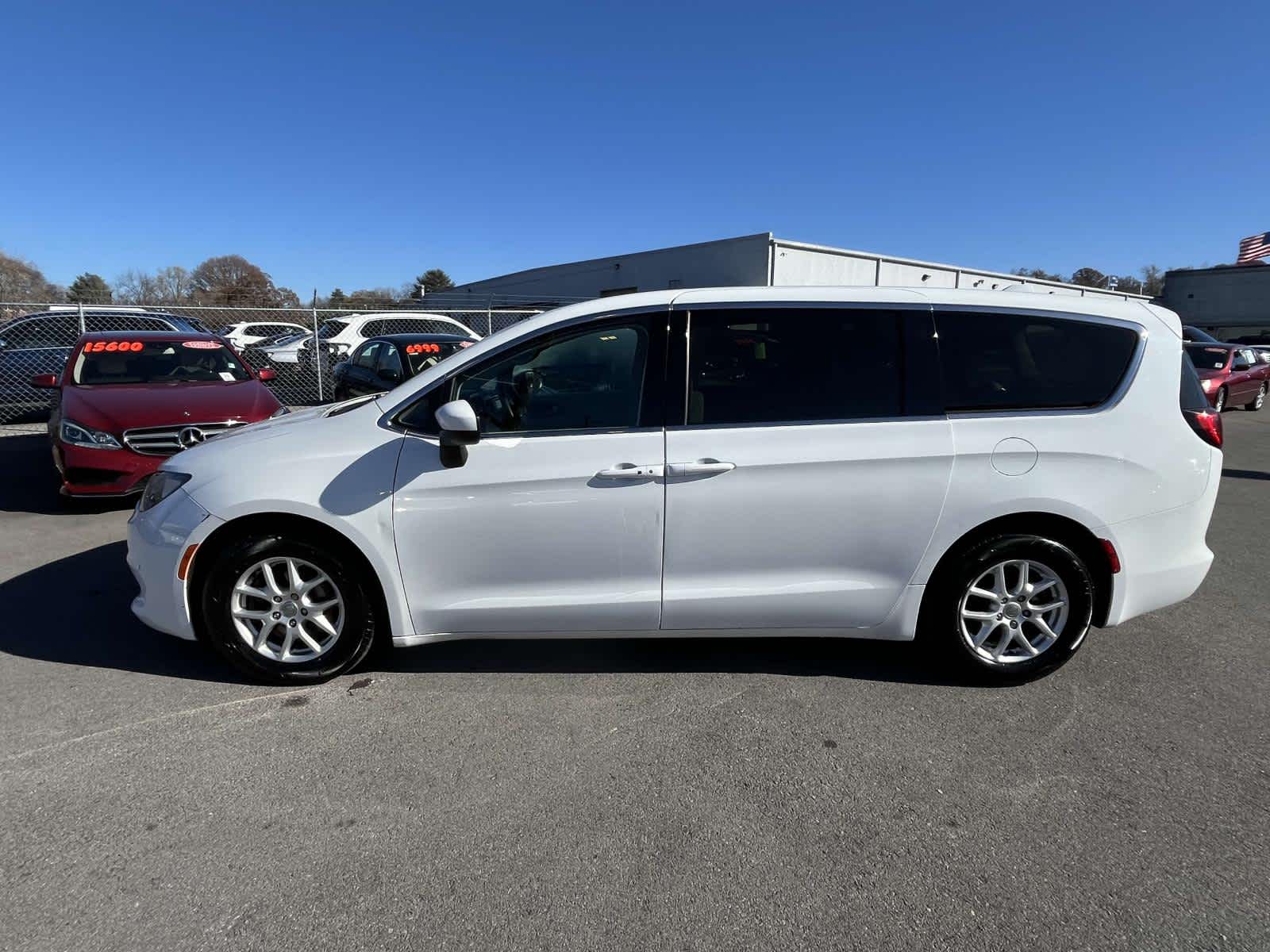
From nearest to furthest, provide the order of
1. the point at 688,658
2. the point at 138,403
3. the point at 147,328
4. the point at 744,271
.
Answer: the point at 688,658, the point at 138,403, the point at 147,328, the point at 744,271

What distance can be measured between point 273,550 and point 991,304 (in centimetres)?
346

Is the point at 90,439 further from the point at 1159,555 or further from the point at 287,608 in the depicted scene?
the point at 1159,555

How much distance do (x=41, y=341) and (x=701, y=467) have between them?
14281 mm

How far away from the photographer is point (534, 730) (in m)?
3.17

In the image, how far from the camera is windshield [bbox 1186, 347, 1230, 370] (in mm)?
15145

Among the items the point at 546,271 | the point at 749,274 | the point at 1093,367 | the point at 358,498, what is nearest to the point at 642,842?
the point at 358,498

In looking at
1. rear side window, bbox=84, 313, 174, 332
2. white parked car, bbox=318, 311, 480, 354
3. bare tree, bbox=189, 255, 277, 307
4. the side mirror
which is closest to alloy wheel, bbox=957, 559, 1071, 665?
the side mirror

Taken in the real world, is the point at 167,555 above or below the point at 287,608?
above

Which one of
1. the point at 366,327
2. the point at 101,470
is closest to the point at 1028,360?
the point at 101,470

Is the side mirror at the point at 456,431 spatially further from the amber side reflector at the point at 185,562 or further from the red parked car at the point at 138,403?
the red parked car at the point at 138,403

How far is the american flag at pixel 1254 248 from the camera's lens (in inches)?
1437

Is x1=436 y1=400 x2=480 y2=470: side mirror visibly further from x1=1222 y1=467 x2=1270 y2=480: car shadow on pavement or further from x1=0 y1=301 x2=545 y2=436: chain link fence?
x1=1222 y1=467 x2=1270 y2=480: car shadow on pavement

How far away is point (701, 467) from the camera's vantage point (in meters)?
3.22

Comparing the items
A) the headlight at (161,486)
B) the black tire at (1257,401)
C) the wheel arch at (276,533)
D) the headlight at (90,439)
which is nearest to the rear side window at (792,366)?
the wheel arch at (276,533)
